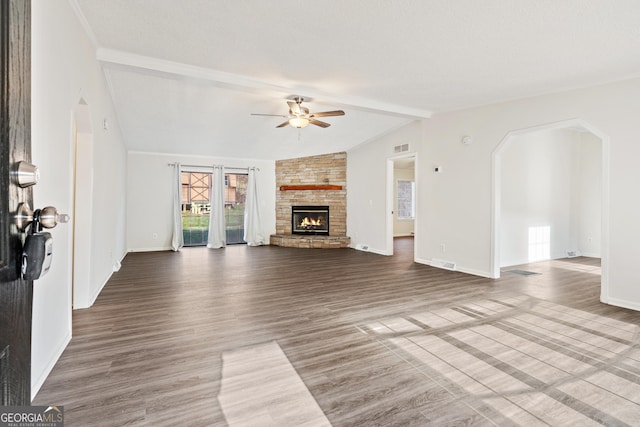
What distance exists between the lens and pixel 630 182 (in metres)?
3.46

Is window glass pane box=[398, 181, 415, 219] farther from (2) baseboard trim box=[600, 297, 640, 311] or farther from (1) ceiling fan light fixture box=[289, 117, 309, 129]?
(2) baseboard trim box=[600, 297, 640, 311]

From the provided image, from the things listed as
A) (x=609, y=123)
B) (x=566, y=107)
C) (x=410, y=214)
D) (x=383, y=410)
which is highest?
(x=566, y=107)

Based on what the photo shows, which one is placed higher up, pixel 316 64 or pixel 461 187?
pixel 316 64

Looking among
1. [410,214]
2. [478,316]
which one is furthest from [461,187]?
[410,214]

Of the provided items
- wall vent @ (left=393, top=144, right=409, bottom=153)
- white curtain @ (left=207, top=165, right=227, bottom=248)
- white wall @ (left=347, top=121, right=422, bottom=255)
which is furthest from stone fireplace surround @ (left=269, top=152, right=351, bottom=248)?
wall vent @ (left=393, top=144, right=409, bottom=153)

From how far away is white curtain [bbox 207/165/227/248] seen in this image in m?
8.34

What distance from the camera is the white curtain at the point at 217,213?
8.34m

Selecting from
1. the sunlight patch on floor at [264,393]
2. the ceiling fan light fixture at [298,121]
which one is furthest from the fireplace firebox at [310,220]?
the sunlight patch on floor at [264,393]

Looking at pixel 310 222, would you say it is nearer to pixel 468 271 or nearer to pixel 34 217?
pixel 468 271

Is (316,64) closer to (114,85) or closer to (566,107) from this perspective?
(114,85)

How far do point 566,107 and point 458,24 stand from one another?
7.62 feet

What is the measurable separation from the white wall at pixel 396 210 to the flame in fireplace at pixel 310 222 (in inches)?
131

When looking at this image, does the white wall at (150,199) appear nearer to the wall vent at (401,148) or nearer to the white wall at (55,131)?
the white wall at (55,131)

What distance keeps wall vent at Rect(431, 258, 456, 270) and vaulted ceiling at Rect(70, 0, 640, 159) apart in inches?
102
